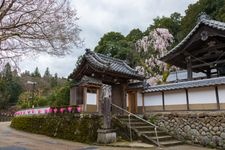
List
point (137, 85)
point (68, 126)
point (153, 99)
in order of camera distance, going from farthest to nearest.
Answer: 1. point (137, 85)
2. point (153, 99)
3. point (68, 126)

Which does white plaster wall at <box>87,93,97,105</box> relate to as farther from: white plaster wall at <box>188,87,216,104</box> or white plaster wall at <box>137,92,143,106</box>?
white plaster wall at <box>188,87,216,104</box>

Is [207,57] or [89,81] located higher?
[207,57]

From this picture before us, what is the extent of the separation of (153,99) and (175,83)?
1.89 metres

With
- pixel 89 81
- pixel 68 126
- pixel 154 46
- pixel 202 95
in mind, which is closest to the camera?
pixel 202 95

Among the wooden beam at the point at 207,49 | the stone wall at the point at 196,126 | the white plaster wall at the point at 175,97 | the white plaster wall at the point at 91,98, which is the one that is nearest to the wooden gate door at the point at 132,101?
the white plaster wall at the point at 175,97

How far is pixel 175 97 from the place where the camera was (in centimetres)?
1457

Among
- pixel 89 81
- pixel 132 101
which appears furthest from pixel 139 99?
pixel 89 81

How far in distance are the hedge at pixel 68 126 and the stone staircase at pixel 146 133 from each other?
61.9 inches

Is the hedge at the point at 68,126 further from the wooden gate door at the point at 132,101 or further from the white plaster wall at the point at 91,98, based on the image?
the wooden gate door at the point at 132,101

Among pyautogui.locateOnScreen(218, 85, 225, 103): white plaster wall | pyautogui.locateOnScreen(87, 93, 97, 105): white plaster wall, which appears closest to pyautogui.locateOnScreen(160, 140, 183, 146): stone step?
pyautogui.locateOnScreen(218, 85, 225, 103): white plaster wall

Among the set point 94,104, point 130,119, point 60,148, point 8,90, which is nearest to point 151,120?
point 130,119

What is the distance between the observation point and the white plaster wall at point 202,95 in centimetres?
1280

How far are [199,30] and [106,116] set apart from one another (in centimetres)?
759

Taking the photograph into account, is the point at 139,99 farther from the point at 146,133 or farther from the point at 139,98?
the point at 146,133
